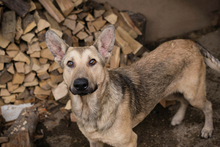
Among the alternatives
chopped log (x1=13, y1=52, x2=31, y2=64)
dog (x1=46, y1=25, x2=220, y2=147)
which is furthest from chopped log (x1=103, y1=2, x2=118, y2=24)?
chopped log (x1=13, y1=52, x2=31, y2=64)

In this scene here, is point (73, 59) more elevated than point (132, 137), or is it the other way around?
point (73, 59)

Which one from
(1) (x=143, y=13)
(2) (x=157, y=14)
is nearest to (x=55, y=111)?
(1) (x=143, y=13)

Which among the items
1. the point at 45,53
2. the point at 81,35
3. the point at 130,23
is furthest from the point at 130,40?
the point at 45,53

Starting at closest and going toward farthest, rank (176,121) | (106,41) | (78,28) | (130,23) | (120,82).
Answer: (106,41) → (120,82) → (176,121) → (78,28) → (130,23)

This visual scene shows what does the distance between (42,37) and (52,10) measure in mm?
549

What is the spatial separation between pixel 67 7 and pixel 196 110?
132 inches

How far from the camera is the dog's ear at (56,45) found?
2790 millimetres

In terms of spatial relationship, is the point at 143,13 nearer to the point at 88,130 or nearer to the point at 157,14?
the point at 157,14

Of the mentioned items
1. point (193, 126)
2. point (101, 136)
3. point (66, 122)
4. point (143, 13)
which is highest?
point (143, 13)

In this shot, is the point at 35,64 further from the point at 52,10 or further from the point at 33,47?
the point at 52,10

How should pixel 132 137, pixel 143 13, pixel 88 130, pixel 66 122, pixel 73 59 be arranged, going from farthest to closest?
1. pixel 143 13
2. pixel 66 122
3. pixel 132 137
4. pixel 88 130
5. pixel 73 59

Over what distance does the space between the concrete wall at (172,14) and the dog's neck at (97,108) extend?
323 cm

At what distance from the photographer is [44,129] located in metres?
4.29

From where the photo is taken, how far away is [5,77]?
4.14m
